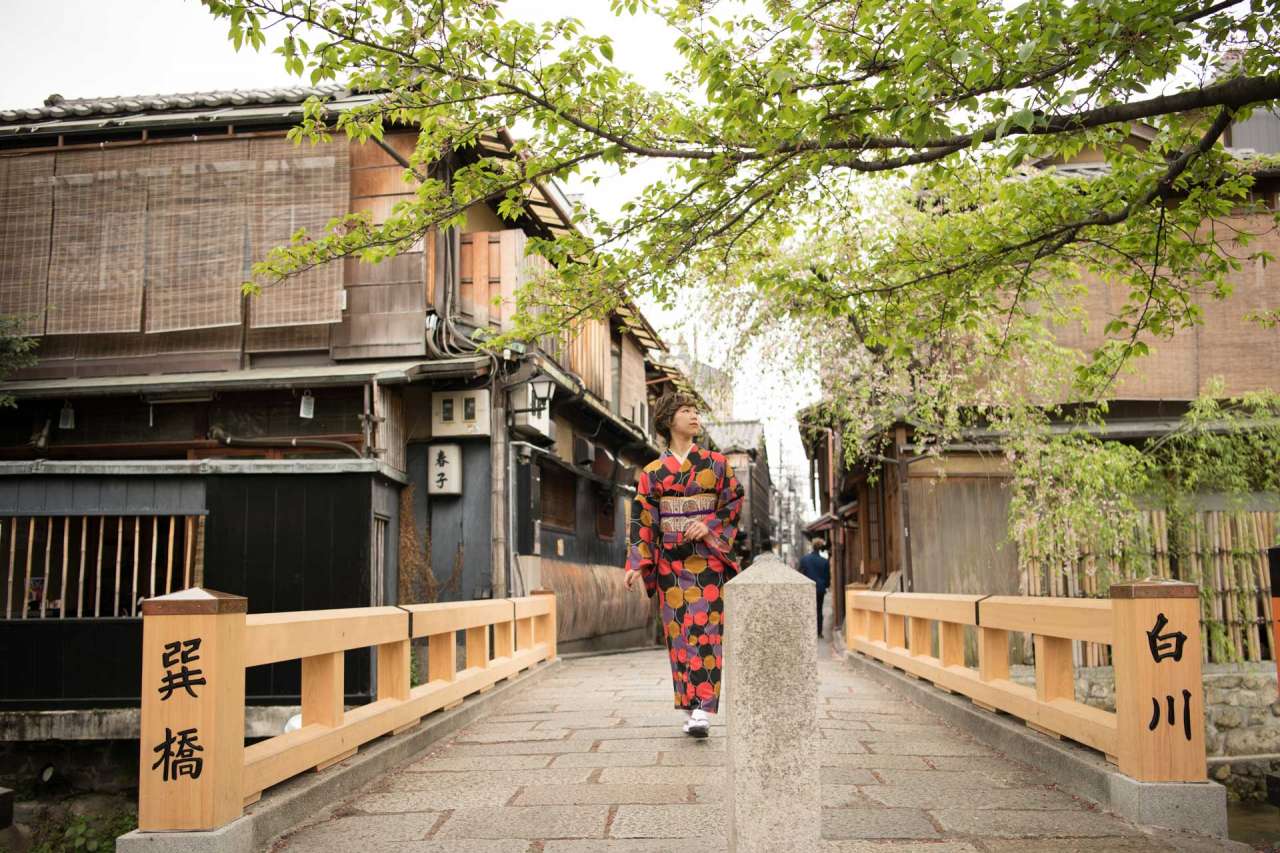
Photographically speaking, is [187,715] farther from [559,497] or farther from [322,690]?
[559,497]

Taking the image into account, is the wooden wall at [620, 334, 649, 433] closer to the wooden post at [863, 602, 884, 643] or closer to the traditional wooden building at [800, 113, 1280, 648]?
the traditional wooden building at [800, 113, 1280, 648]

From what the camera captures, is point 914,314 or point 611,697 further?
point 611,697

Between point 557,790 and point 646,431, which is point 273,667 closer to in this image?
point 557,790

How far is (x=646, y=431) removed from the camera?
77.9 ft

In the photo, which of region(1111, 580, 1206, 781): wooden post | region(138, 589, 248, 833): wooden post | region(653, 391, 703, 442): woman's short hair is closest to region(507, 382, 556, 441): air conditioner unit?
region(653, 391, 703, 442): woman's short hair

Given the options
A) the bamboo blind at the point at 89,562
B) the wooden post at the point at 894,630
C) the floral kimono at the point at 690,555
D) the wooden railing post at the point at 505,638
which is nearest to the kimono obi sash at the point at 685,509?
the floral kimono at the point at 690,555

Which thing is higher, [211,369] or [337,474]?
[211,369]

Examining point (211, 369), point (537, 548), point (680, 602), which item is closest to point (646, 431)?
point (537, 548)

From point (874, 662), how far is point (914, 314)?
5.27m

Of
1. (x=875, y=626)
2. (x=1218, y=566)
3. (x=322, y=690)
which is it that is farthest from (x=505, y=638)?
(x=1218, y=566)

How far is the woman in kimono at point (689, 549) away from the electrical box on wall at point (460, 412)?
666cm

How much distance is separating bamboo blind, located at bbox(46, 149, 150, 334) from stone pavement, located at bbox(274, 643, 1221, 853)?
27.6ft

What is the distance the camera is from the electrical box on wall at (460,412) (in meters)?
13.6

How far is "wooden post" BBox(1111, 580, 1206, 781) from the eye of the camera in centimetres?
457
